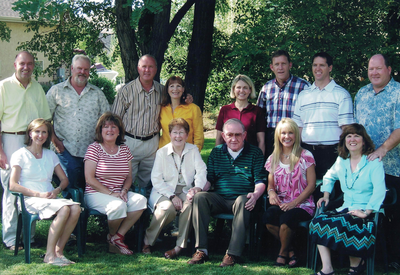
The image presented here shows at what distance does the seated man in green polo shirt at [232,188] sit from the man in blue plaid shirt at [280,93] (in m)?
0.52

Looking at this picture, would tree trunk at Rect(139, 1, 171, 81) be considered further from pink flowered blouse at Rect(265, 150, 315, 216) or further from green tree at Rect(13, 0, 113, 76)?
pink flowered blouse at Rect(265, 150, 315, 216)

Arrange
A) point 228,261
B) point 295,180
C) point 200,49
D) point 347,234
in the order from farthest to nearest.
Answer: point 200,49, point 295,180, point 228,261, point 347,234

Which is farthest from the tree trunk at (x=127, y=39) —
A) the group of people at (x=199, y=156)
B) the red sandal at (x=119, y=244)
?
Result: the red sandal at (x=119, y=244)

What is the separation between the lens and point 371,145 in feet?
13.9

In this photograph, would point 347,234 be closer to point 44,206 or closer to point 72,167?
point 44,206

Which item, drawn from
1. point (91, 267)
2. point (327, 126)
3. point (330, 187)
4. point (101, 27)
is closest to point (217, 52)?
point (101, 27)

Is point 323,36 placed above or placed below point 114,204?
above

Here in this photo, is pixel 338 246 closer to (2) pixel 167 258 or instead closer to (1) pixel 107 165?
(2) pixel 167 258

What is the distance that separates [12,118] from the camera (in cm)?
482

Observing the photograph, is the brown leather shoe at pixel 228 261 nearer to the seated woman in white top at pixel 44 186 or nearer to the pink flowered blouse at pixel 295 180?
the pink flowered blouse at pixel 295 180

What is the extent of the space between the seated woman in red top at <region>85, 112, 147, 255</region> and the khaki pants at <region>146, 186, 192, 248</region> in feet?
0.61

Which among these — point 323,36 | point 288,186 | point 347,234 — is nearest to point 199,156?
point 288,186

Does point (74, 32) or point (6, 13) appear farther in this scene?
point (6, 13)

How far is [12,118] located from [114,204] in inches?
57.7
